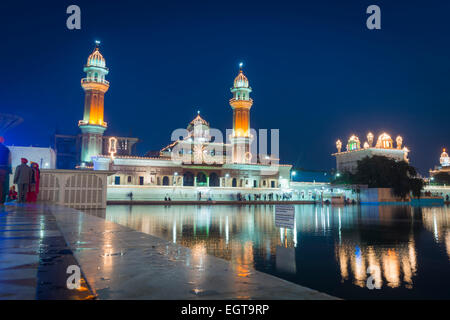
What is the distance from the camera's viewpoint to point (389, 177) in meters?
45.2

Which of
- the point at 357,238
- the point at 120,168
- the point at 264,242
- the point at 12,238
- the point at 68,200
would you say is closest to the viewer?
the point at 12,238

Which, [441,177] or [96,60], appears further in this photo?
[441,177]

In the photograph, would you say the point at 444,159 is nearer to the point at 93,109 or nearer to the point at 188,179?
the point at 188,179

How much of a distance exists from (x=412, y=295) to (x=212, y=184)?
50352mm

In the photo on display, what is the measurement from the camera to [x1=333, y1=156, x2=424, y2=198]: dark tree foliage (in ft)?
147

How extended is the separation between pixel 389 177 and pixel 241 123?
25.6 metres

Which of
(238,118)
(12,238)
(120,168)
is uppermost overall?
(238,118)

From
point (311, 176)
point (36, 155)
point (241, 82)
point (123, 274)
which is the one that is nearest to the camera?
point (123, 274)

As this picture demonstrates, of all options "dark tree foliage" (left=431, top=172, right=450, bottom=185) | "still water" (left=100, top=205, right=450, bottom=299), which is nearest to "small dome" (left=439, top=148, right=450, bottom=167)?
"dark tree foliage" (left=431, top=172, right=450, bottom=185)

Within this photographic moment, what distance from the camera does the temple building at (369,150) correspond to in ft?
235

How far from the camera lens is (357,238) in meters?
9.49

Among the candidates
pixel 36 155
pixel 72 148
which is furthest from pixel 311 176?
pixel 36 155
